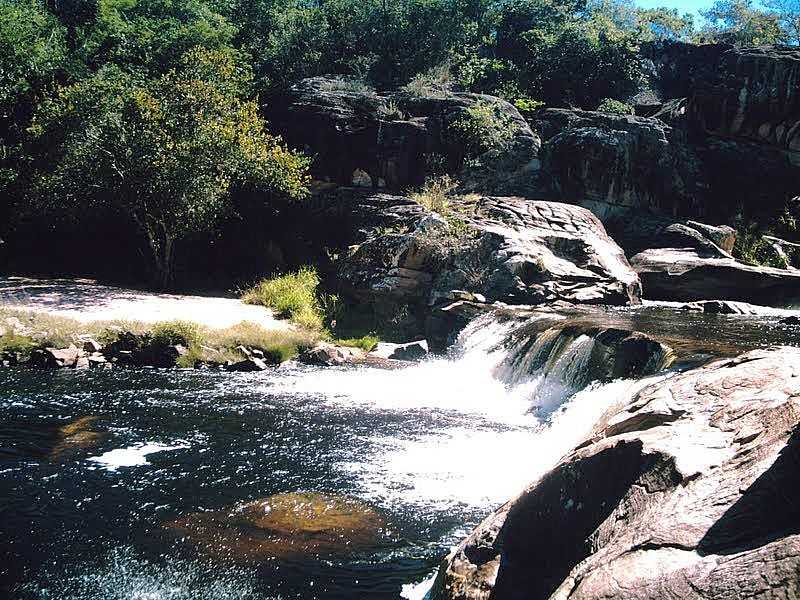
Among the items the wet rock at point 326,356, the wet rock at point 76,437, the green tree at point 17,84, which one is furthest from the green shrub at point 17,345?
the green tree at point 17,84

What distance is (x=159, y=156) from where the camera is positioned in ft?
62.4

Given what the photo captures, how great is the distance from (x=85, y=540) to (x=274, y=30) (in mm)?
29451


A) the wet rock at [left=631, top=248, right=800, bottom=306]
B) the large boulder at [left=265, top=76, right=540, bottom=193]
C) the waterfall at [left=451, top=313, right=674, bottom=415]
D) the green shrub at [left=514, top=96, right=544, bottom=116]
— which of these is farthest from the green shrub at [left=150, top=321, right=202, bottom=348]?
Answer: the green shrub at [left=514, top=96, right=544, bottom=116]

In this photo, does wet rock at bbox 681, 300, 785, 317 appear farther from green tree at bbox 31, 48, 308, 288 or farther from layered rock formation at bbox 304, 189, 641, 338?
green tree at bbox 31, 48, 308, 288

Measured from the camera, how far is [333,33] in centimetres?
3086

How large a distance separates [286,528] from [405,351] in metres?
8.92

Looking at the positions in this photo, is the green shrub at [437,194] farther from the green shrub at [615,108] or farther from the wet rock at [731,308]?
the green shrub at [615,108]

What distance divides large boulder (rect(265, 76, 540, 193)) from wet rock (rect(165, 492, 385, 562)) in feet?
55.5

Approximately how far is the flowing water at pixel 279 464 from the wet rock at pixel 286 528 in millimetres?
21

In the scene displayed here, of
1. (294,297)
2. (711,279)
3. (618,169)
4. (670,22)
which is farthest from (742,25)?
(294,297)

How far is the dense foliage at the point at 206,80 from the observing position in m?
19.5

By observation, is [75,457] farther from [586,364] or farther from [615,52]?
[615,52]

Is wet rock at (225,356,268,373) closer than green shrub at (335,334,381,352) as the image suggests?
Yes

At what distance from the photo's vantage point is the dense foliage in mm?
19484
